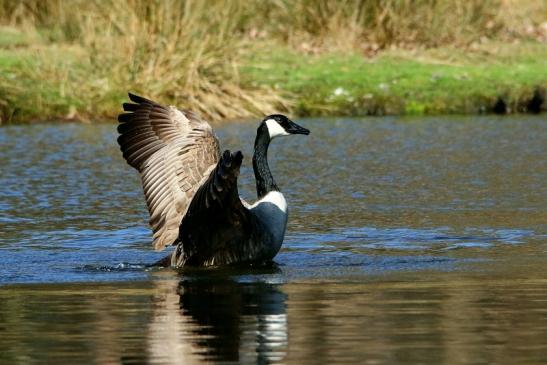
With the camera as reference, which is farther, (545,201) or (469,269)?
(545,201)

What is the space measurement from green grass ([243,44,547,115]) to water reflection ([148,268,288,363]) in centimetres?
1469

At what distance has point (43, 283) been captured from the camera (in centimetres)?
1052

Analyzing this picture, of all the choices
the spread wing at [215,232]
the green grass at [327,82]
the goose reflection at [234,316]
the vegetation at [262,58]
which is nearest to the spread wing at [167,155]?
the spread wing at [215,232]

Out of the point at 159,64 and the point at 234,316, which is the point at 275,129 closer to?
the point at 234,316

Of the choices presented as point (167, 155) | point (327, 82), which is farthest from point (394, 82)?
point (167, 155)

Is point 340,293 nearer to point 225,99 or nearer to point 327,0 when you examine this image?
point 225,99

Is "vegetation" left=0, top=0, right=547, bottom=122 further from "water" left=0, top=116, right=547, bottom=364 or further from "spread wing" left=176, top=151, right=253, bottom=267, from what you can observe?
"spread wing" left=176, top=151, right=253, bottom=267

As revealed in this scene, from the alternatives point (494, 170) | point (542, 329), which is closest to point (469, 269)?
point (542, 329)

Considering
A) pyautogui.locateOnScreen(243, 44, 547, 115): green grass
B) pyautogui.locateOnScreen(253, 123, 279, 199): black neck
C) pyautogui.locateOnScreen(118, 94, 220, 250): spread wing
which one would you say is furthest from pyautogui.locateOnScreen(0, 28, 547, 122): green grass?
pyautogui.locateOnScreen(253, 123, 279, 199): black neck

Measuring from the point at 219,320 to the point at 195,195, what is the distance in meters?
2.18

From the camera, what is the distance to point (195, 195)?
10.7 m

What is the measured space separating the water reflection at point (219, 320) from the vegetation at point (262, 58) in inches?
529

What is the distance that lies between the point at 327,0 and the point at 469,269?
17883mm

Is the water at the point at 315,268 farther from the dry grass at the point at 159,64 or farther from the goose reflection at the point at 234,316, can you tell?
the dry grass at the point at 159,64
